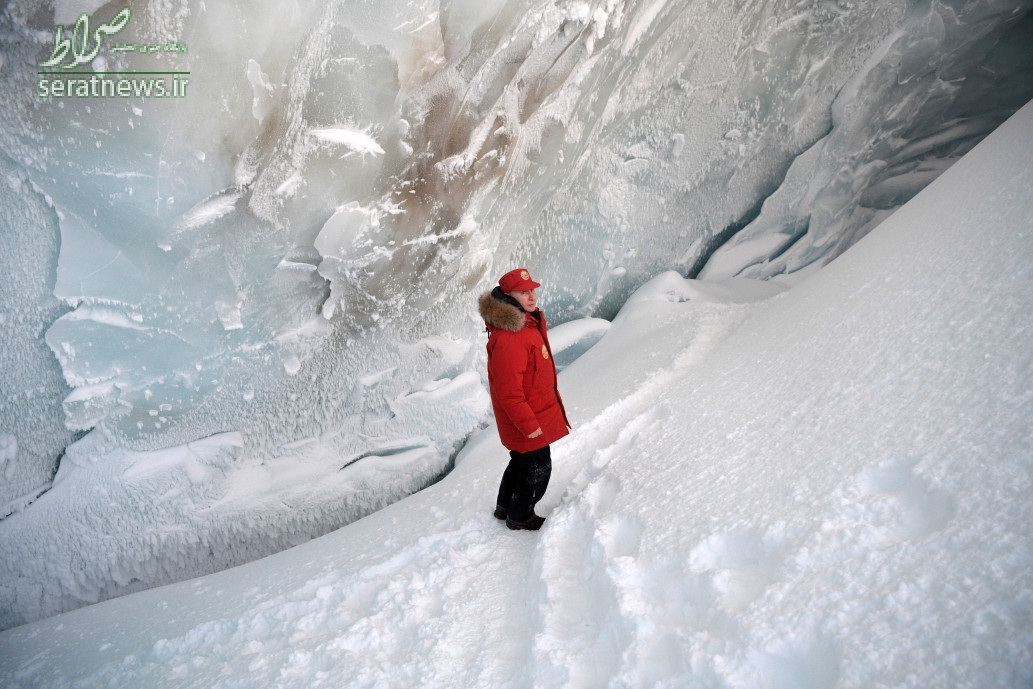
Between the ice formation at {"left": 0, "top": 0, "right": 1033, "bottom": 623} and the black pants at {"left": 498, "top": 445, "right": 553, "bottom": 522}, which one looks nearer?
the black pants at {"left": 498, "top": 445, "right": 553, "bottom": 522}

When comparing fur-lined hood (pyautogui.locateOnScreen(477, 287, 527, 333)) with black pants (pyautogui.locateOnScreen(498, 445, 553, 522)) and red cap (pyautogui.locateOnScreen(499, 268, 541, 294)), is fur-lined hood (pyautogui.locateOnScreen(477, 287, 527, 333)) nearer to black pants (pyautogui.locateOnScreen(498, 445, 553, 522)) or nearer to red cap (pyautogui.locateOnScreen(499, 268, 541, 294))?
red cap (pyautogui.locateOnScreen(499, 268, 541, 294))

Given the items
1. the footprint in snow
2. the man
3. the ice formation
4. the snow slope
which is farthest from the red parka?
the ice formation

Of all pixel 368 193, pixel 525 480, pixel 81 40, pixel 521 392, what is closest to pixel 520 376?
pixel 521 392

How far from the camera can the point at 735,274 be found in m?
4.09

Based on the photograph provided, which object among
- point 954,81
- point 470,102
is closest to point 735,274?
point 954,81

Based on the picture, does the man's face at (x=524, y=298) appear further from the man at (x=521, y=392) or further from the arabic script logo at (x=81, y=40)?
the arabic script logo at (x=81, y=40)

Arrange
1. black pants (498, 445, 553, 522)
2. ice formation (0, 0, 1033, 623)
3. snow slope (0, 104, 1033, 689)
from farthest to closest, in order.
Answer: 1. ice formation (0, 0, 1033, 623)
2. black pants (498, 445, 553, 522)
3. snow slope (0, 104, 1033, 689)

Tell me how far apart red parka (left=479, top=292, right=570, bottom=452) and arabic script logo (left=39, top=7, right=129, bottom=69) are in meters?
1.82

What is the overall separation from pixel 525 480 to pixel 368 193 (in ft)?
5.49

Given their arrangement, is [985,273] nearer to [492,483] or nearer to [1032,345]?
[1032,345]

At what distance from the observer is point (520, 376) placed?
197cm

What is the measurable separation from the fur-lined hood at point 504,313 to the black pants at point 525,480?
1.45 feet

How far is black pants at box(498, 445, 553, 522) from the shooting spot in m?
2.08

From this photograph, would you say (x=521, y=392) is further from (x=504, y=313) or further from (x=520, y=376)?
(x=504, y=313)
